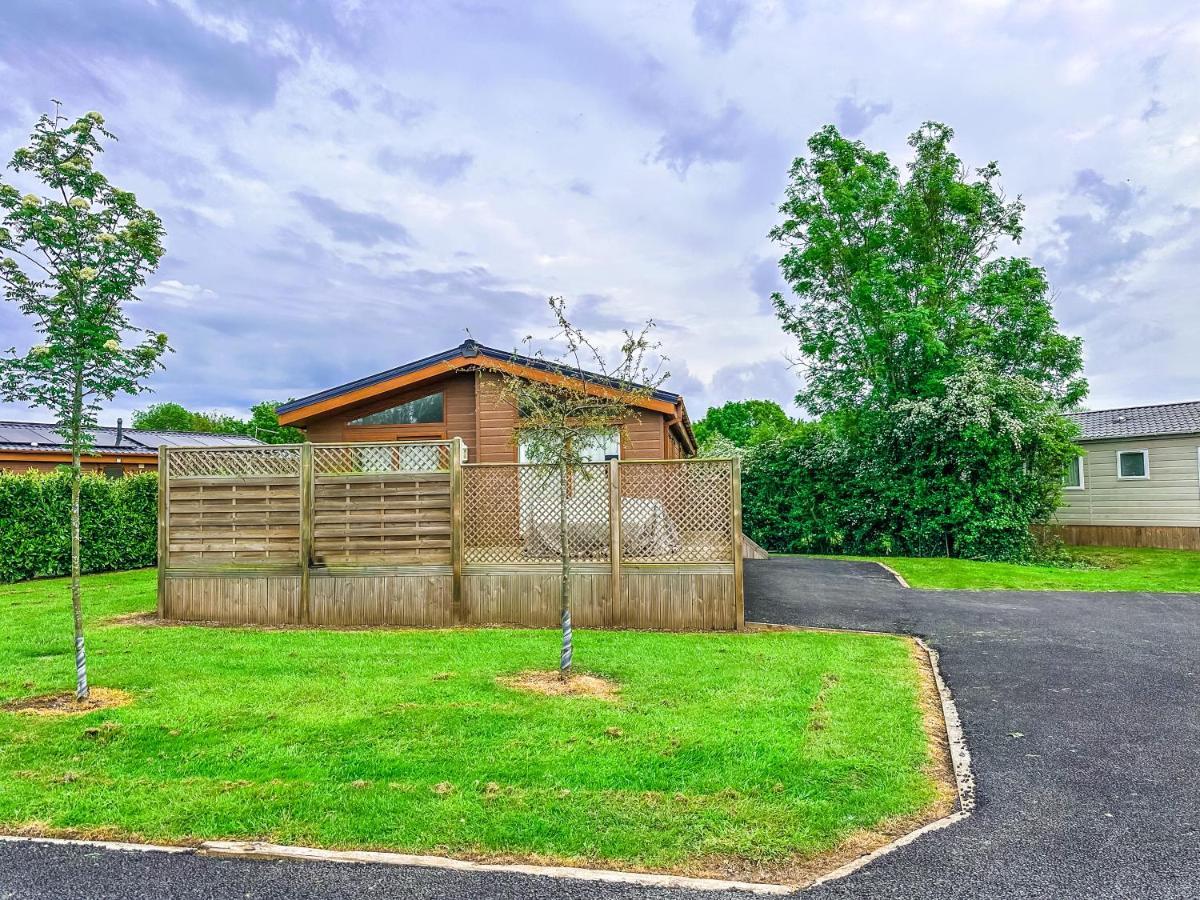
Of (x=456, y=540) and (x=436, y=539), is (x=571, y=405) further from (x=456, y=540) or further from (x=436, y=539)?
(x=436, y=539)

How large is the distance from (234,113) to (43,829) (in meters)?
11.3

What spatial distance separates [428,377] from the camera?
12047 mm

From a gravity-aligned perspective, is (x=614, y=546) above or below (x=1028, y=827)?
above

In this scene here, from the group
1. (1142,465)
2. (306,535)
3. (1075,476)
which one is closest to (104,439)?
(306,535)

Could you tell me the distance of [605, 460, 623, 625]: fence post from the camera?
7.61 meters

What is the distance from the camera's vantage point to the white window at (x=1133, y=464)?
17.2m

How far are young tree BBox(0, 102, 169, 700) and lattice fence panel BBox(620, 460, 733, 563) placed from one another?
15.8 feet

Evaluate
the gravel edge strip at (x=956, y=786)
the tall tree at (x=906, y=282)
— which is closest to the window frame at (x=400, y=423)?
the gravel edge strip at (x=956, y=786)

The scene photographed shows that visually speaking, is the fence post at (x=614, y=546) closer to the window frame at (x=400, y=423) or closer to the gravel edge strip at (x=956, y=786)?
the gravel edge strip at (x=956, y=786)

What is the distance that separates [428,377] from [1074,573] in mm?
12296

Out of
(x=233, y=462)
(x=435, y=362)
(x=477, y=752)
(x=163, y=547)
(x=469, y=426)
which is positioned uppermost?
(x=435, y=362)

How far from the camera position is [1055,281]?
57.0 feet

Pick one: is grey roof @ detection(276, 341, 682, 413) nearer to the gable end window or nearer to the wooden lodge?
the gable end window

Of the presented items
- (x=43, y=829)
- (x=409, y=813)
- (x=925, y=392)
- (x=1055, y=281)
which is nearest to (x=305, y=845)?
(x=409, y=813)
